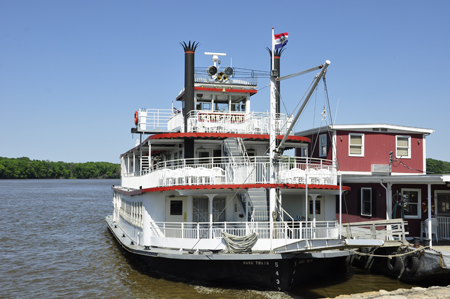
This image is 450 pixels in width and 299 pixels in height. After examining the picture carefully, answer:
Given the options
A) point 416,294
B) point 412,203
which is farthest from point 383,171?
point 416,294

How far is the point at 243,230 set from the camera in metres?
17.1

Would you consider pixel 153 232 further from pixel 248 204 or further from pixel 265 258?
pixel 265 258

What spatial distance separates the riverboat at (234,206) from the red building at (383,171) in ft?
10.8

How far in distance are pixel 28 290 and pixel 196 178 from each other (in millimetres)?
8158

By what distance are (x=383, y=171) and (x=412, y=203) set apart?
14.6ft

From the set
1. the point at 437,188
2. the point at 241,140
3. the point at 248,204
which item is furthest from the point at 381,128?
the point at 248,204

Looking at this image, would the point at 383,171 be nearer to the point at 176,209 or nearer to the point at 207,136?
the point at 207,136

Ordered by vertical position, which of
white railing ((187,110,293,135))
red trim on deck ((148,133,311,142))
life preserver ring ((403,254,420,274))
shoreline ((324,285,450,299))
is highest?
white railing ((187,110,293,135))

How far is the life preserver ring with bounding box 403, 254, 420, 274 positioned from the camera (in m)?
17.6

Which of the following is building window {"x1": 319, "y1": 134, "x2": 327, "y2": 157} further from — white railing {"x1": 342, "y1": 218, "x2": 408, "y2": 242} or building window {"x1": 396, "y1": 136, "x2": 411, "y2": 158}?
white railing {"x1": 342, "y1": 218, "x2": 408, "y2": 242}

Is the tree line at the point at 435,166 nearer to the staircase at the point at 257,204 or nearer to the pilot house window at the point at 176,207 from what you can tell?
the staircase at the point at 257,204

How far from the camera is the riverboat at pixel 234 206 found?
15.6m

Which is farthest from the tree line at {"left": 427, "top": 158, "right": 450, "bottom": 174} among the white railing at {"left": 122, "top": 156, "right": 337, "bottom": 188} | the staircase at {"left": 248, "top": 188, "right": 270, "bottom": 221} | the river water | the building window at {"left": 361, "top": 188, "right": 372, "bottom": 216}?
the staircase at {"left": 248, "top": 188, "right": 270, "bottom": 221}

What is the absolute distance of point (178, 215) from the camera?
1917 centimetres
